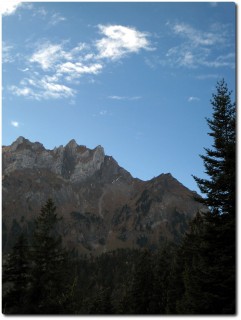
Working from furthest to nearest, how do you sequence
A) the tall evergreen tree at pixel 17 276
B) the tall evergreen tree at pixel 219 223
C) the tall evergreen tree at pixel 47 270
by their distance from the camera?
the tall evergreen tree at pixel 17 276, the tall evergreen tree at pixel 47 270, the tall evergreen tree at pixel 219 223

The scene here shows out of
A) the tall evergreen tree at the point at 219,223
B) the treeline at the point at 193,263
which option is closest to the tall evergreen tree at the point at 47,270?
the treeline at the point at 193,263

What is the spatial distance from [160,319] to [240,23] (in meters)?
10.2

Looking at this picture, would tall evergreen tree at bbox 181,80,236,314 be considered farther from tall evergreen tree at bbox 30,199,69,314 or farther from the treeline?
tall evergreen tree at bbox 30,199,69,314

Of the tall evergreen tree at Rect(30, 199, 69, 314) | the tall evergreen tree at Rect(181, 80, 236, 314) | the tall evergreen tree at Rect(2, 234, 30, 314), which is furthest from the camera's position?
the tall evergreen tree at Rect(2, 234, 30, 314)

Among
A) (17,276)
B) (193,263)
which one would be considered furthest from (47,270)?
(193,263)

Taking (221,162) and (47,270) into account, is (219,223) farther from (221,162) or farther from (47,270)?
(47,270)

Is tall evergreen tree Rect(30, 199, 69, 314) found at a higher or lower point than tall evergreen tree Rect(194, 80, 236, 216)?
lower

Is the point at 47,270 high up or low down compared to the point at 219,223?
down

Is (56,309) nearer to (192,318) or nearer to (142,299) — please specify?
(192,318)

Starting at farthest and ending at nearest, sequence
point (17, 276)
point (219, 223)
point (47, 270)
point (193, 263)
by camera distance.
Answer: point (193, 263) → point (17, 276) → point (47, 270) → point (219, 223)

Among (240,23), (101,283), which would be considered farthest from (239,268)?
(101,283)

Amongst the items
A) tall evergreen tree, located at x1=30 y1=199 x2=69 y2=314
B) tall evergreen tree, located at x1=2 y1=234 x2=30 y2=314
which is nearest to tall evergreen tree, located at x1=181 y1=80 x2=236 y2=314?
tall evergreen tree, located at x1=30 y1=199 x2=69 y2=314

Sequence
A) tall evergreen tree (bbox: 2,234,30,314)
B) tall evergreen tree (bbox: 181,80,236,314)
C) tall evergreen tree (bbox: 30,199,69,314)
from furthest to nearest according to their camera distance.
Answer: tall evergreen tree (bbox: 2,234,30,314) < tall evergreen tree (bbox: 30,199,69,314) < tall evergreen tree (bbox: 181,80,236,314)

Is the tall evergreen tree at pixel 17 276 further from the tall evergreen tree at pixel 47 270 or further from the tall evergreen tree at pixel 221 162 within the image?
the tall evergreen tree at pixel 221 162
